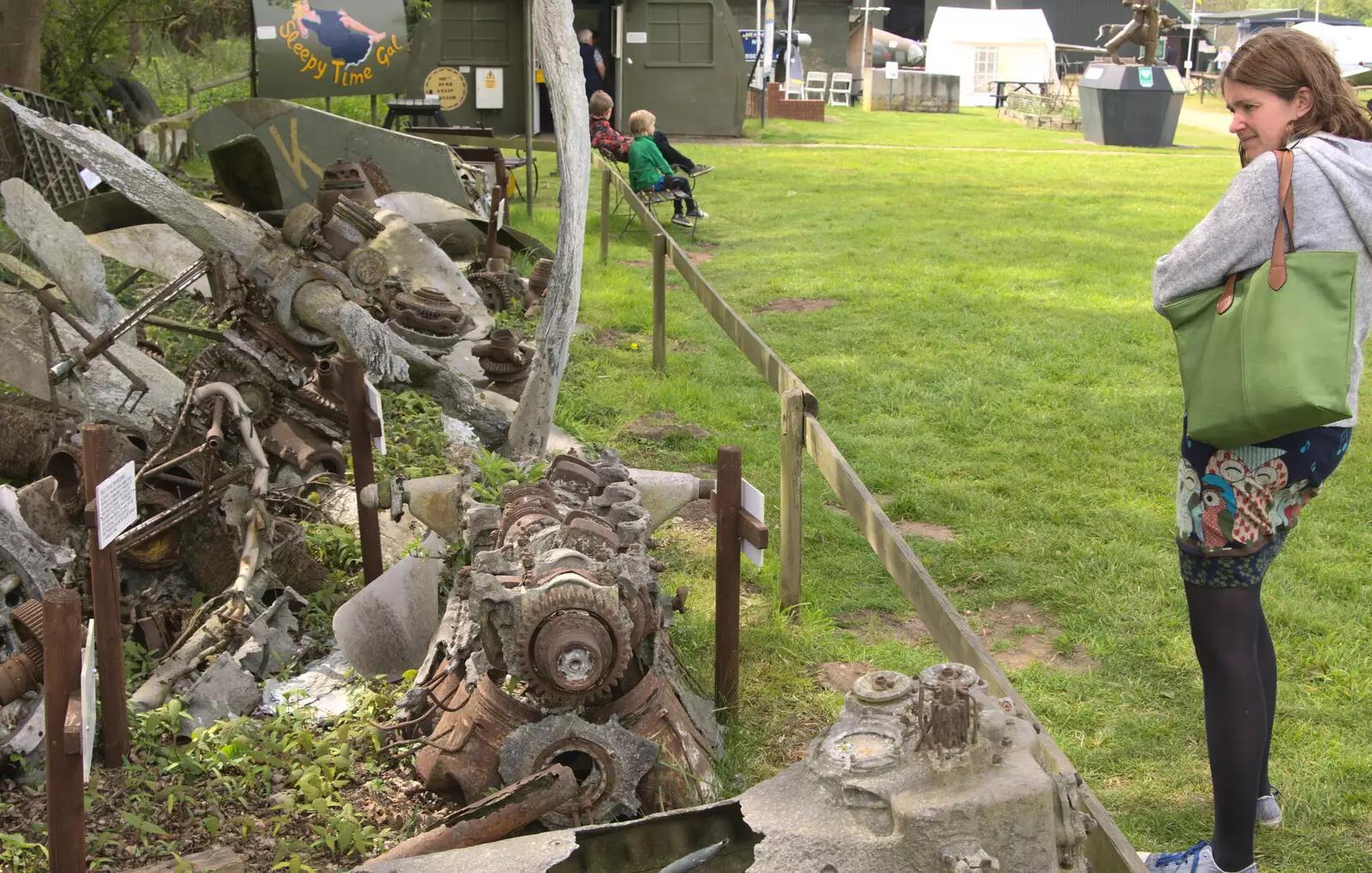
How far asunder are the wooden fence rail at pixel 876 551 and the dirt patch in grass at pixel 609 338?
1.96 meters

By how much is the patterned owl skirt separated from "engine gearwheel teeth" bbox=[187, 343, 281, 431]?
407 centimetres

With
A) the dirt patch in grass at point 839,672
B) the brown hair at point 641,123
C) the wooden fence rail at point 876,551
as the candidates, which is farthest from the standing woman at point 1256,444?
the brown hair at point 641,123

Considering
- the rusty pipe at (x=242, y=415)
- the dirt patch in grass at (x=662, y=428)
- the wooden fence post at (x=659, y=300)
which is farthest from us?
the wooden fence post at (x=659, y=300)

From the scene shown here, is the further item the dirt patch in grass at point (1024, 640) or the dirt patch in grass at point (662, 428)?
the dirt patch in grass at point (662, 428)

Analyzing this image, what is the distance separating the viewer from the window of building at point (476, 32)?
58.2 feet

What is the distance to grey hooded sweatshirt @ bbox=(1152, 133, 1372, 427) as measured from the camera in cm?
269

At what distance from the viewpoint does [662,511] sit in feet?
15.1

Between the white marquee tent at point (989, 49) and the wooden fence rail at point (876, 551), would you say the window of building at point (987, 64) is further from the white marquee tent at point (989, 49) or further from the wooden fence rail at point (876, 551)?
the wooden fence rail at point (876, 551)

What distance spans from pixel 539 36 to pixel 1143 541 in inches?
137

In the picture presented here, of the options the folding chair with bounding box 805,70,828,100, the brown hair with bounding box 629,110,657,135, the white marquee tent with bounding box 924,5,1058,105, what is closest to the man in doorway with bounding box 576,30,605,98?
the brown hair with bounding box 629,110,657,135

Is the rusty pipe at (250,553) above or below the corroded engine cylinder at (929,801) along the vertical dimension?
below

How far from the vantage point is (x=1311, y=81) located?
109 inches

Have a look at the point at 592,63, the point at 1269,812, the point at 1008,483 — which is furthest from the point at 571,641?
the point at 592,63

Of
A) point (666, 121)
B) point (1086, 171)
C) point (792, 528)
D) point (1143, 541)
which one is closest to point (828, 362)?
point (1143, 541)
